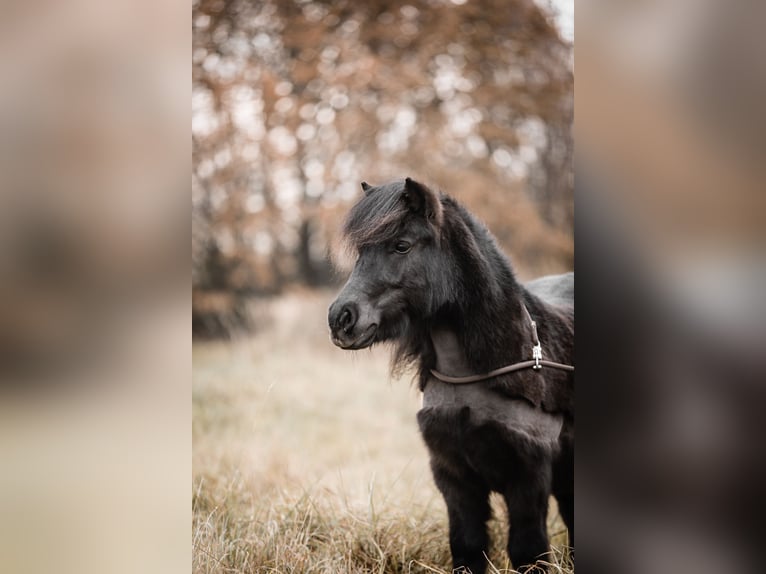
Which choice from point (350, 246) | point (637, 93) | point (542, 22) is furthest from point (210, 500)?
point (542, 22)

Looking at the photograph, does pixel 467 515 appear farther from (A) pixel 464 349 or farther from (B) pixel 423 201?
(B) pixel 423 201

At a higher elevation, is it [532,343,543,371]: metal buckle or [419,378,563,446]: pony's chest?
[532,343,543,371]: metal buckle

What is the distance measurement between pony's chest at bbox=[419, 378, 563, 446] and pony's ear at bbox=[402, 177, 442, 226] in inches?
24.2

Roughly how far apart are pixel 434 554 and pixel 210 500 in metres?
1.14

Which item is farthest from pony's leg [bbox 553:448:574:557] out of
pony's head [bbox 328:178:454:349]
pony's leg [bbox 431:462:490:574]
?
pony's head [bbox 328:178:454:349]

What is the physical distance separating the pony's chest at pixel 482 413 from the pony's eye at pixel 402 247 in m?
0.51

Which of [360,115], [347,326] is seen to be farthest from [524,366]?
[360,115]

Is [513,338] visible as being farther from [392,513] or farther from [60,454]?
[60,454]

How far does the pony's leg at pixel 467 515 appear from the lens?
2.29m

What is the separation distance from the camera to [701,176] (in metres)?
0.79

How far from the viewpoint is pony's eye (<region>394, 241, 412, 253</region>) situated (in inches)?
83.6

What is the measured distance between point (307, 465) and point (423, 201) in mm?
2731

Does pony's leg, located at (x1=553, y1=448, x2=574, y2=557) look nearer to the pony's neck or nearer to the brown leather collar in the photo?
the brown leather collar

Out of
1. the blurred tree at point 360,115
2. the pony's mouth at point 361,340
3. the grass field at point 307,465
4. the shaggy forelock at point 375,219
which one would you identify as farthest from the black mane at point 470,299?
the blurred tree at point 360,115
